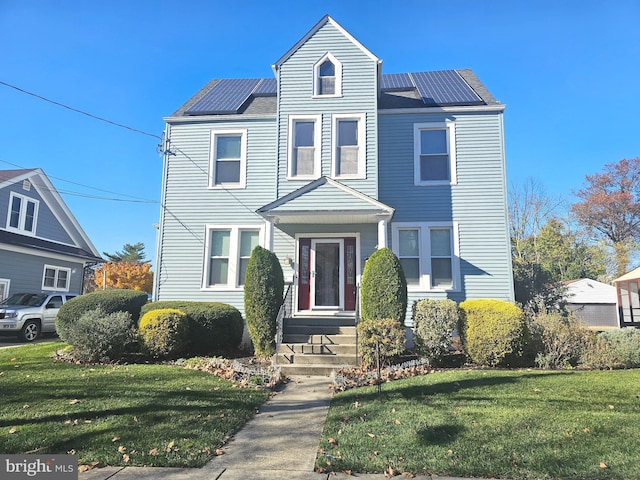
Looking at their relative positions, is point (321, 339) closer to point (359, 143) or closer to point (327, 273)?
point (327, 273)

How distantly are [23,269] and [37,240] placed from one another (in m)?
2.08

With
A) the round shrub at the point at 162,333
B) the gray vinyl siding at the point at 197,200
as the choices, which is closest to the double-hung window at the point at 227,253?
the gray vinyl siding at the point at 197,200

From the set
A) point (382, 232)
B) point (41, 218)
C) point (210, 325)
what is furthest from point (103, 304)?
point (41, 218)

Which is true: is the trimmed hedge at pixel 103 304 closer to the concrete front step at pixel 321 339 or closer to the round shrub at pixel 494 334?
the concrete front step at pixel 321 339

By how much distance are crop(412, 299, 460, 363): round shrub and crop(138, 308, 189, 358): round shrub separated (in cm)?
508

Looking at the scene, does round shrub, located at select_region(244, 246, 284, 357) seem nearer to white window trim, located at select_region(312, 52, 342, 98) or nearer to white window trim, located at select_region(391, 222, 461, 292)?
white window trim, located at select_region(391, 222, 461, 292)

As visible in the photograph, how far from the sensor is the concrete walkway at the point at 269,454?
3.65 meters

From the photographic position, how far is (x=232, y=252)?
12.0 meters

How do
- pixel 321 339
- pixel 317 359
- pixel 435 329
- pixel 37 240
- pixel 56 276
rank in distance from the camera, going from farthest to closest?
pixel 56 276
pixel 37 240
pixel 321 339
pixel 317 359
pixel 435 329

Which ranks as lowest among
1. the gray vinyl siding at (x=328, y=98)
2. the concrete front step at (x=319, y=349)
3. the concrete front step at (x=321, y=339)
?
the concrete front step at (x=319, y=349)

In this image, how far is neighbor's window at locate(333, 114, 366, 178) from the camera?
11578 millimetres

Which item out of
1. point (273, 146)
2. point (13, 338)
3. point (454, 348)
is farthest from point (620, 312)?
point (13, 338)

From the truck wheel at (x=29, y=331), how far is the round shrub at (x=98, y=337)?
6.60m

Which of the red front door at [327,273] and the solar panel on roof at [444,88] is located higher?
the solar panel on roof at [444,88]
